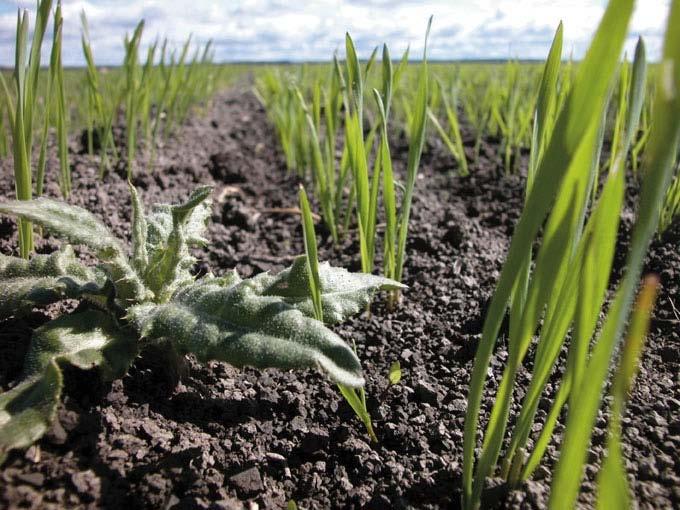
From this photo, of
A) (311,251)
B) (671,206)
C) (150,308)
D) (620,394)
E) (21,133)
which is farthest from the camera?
(671,206)

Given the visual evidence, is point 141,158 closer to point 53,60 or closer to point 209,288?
point 53,60

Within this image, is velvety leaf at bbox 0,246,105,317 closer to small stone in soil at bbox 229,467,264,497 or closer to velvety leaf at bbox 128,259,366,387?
velvety leaf at bbox 128,259,366,387

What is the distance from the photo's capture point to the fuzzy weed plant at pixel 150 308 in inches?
25.9

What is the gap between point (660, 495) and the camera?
0.69m

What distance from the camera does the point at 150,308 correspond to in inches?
32.4

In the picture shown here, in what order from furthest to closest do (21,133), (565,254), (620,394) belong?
(21,133) → (565,254) → (620,394)

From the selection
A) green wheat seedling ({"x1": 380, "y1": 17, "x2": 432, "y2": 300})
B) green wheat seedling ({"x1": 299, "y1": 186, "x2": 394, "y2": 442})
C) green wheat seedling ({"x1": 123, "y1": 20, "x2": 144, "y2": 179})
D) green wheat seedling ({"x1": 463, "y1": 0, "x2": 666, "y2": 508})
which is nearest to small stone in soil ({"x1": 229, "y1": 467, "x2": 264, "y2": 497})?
green wheat seedling ({"x1": 299, "y1": 186, "x2": 394, "y2": 442})

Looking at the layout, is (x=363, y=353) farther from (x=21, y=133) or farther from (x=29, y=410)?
(x=21, y=133)

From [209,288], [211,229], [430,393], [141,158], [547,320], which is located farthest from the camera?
[141,158]

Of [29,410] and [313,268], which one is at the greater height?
[313,268]

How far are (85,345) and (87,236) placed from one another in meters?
0.19

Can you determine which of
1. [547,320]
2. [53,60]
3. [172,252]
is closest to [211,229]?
[53,60]

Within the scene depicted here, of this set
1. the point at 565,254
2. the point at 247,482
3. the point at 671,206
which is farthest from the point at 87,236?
the point at 671,206

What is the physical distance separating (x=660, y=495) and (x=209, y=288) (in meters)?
0.69
